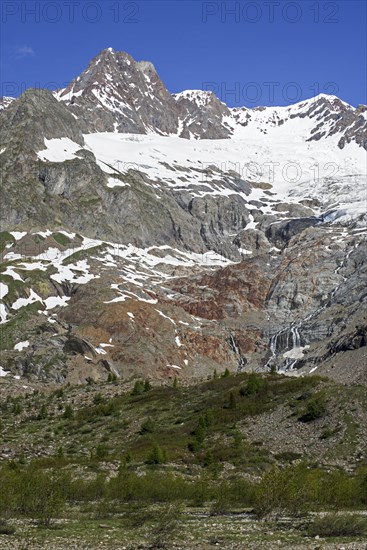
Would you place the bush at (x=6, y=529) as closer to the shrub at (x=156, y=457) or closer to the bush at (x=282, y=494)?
the bush at (x=282, y=494)

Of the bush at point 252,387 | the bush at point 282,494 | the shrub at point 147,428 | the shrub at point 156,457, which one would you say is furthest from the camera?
the bush at point 252,387

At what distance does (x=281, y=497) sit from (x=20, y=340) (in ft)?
522

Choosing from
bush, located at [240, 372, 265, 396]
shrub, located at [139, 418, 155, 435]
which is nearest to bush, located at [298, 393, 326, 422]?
bush, located at [240, 372, 265, 396]

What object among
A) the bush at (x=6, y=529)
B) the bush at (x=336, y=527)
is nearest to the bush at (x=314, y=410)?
the bush at (x=336, y=527)

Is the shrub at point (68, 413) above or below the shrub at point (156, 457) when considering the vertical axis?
above

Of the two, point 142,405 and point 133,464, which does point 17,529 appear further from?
point 142,405

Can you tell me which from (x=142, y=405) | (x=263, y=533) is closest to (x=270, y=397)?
(x=142, y=405)

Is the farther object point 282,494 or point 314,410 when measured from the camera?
point 314,410

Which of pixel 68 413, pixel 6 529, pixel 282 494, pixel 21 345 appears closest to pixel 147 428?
pixel 68 413

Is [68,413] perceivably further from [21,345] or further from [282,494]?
[21,345]

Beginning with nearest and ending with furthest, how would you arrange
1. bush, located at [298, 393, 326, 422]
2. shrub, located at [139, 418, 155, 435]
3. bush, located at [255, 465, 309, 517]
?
A: bush, located at [255, 465, 309, 517] → bush, located at [298, 393, 326, 422] → shrub, located at [139, 418, 155, 435]

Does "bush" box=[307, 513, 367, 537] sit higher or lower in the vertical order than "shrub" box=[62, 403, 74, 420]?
Answer: lower

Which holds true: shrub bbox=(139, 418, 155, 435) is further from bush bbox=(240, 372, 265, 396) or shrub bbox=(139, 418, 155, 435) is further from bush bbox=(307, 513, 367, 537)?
bush bbox=(307, 513, 367, 537)

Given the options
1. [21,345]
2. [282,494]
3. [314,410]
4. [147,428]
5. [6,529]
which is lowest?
[6,529]
